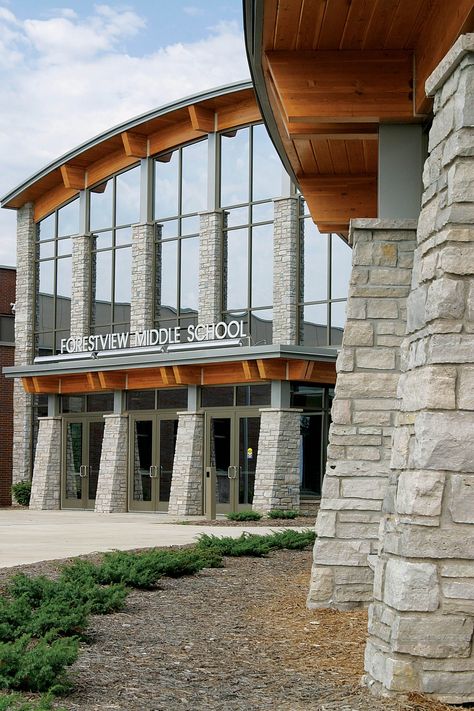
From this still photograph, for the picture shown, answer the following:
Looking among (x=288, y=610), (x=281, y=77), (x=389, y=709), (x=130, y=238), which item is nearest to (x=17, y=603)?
(x=288, y=610)

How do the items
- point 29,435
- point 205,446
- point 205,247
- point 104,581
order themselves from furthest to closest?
point 29,435
point 205,247
point 205,446
point 104,581

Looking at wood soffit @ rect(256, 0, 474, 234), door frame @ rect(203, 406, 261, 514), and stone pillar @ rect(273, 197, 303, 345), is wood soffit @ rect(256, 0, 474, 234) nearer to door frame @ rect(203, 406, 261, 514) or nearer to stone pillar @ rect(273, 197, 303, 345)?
door frame @ rect(203, 406, 261, 514)

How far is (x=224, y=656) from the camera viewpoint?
7.51 meters

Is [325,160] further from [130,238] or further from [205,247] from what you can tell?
[130,238]

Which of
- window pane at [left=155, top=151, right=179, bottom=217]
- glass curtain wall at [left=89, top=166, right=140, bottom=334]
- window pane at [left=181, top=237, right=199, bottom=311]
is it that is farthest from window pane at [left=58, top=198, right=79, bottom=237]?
window pane at [left=181, top=237, right=199, bottom=311]

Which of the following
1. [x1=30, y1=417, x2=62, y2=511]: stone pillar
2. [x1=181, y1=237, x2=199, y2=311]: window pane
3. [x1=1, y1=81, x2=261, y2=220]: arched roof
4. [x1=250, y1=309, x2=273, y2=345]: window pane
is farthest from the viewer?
[x1=30, y1=417, x2=62, y2=511]: stone pillar

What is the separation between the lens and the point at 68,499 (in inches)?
1362

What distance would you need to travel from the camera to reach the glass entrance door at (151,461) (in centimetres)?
3147

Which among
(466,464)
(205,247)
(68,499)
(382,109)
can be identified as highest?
(205,247)

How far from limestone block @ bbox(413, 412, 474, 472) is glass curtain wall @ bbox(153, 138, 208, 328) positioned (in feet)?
88.4

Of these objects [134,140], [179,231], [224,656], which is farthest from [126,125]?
[224,656]

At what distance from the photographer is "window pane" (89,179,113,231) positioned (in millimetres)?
36656

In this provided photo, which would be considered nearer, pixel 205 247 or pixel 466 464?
pixel 466 464

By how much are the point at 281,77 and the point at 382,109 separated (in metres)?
0.92
